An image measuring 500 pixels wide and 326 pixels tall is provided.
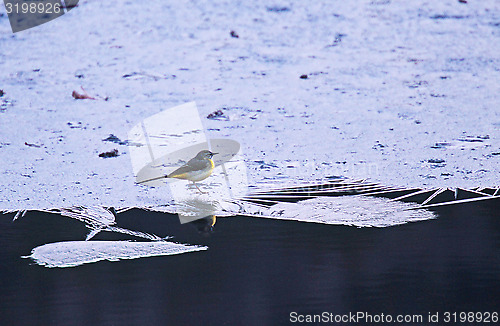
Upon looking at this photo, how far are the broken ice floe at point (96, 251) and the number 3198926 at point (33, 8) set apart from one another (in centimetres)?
346

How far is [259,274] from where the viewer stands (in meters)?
2.27

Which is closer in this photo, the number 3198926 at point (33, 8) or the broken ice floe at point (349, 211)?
the broken ice floe at point (349, 211)

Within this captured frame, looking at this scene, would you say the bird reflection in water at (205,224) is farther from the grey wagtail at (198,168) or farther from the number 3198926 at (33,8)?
the number 3198926 at (33,8)

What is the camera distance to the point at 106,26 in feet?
16.9

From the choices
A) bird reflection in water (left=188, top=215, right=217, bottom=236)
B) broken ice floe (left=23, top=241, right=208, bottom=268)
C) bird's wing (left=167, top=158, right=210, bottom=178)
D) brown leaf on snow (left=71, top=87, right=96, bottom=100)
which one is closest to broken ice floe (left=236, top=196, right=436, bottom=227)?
bird reflection in water (left=188, top=215, right=217, bottom=236)

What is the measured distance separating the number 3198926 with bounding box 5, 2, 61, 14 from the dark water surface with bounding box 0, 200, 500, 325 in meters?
3.21

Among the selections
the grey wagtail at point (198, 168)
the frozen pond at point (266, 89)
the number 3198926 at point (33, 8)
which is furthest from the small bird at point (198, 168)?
the number 3198926 at point (33, 8)

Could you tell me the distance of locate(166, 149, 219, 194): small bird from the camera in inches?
114

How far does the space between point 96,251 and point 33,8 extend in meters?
3.59

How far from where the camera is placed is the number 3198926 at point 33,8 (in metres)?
5.43

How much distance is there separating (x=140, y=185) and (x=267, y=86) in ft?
4.82

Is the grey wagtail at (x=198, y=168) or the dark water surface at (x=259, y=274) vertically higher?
the grey wagtail at (x=198, y=168)

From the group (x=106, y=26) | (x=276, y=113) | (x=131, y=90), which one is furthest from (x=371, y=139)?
(x=106, y=26)

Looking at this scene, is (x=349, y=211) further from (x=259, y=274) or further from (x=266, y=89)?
(x=266, y=89)
